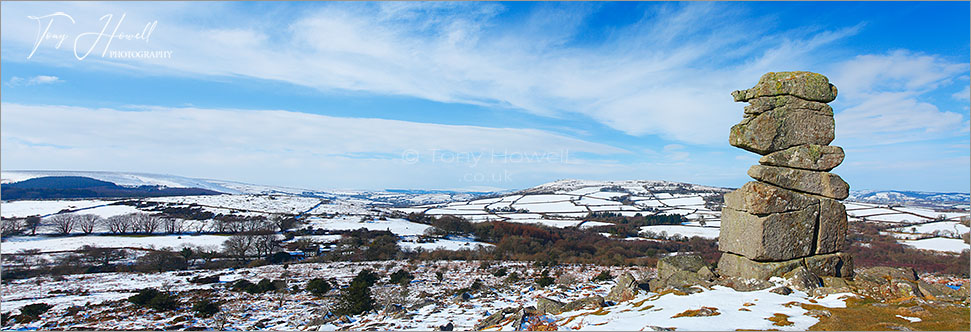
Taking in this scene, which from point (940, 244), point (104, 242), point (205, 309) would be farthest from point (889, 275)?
point (104, 242)

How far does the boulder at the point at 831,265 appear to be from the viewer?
40.7ft

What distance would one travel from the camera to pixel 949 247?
45.8m

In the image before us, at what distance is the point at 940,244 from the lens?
48031mm

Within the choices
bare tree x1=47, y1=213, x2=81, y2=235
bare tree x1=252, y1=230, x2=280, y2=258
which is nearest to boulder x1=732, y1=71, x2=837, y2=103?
bare tree x1=252, y1=230, x2=280, y2=258

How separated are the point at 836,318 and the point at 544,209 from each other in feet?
345

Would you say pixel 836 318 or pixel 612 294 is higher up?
pixel 836 318

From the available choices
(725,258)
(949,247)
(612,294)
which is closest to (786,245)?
(725,258)

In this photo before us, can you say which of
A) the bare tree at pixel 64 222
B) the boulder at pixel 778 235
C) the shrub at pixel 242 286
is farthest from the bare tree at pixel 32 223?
the boulder at pixel 778 235

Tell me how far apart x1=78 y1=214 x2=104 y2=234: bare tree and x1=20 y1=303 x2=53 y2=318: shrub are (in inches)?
2036

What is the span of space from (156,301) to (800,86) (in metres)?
30.0

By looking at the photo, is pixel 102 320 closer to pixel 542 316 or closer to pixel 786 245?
pixel 542 316

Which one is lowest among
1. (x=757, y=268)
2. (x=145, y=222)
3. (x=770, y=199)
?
(x=145, y=222)

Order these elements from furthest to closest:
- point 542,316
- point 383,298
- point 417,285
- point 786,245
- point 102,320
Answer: point 417,285 < point 383,298 < point 102,320 < point 786,245 < point 542,316

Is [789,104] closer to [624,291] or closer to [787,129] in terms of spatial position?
[787,129]
